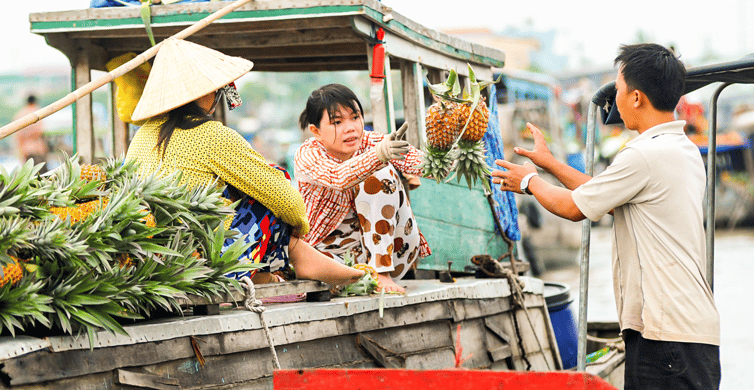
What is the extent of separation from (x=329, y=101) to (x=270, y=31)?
71 cm

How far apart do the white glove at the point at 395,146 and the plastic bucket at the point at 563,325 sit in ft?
7.67

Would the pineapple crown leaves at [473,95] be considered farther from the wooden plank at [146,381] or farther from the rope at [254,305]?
the wooden plank at [146,381]

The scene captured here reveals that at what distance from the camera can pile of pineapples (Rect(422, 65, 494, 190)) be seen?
2975mm

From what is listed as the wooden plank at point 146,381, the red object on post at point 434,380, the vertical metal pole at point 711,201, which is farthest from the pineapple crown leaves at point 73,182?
the vertical metal pole at point 711,201

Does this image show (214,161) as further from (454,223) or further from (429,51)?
(454,223)

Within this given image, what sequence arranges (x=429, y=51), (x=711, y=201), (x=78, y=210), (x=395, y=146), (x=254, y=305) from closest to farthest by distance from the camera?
1. (x=78, y=210)
2. (x=254, y=305)
3. (x=395, y=146)
4. (x=711, y=201)
5. (x=429, y=51)

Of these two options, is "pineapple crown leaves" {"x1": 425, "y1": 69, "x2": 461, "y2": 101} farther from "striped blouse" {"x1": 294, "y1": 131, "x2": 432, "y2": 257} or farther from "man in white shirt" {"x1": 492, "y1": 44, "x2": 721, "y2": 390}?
"man in white shirt" {"x1": 492, "y1": 44, "x2": 721, "y2": 390}

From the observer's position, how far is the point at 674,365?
2324 mm

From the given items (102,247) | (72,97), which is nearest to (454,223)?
(72,97)

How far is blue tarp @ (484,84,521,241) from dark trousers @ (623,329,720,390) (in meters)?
2.32

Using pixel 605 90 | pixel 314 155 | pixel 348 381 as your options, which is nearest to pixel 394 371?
pixel 348 381

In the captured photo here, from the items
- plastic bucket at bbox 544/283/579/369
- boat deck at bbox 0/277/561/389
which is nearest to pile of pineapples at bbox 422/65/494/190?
boat deck at bbox 0/277/561/389

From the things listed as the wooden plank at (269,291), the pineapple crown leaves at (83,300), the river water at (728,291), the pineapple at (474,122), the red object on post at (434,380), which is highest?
the pineapple at (474,122)

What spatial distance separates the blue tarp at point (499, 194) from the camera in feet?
15.4
